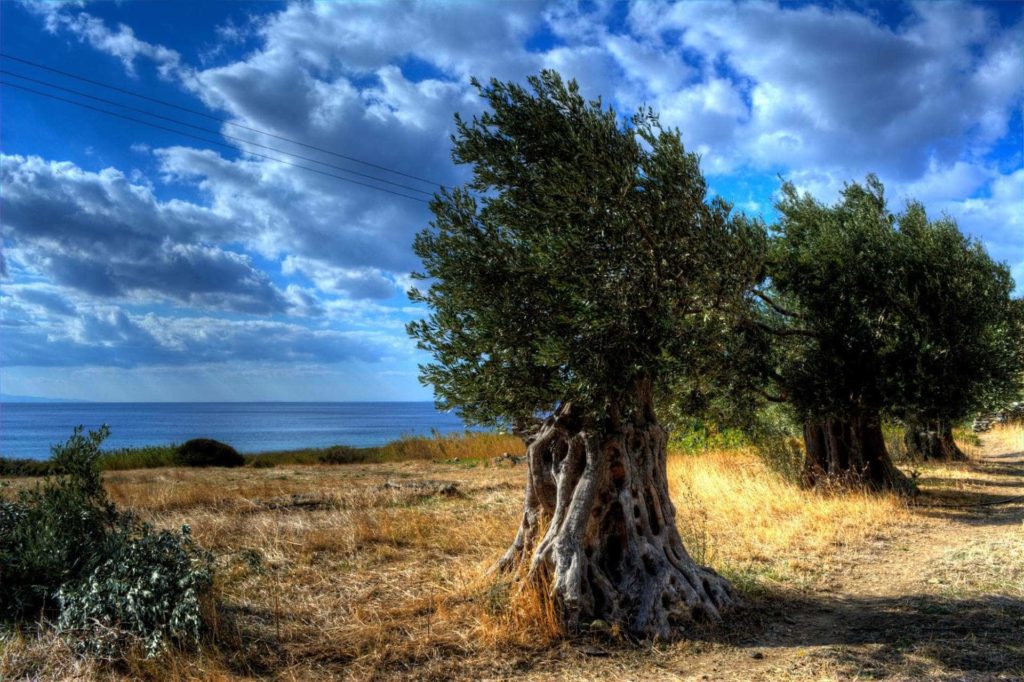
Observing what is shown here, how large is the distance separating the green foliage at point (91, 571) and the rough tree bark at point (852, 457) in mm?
14109

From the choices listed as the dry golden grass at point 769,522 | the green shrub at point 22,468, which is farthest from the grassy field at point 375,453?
the dry golden grass at point 769,522

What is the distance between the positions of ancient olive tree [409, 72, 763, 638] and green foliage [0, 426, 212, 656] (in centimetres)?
338

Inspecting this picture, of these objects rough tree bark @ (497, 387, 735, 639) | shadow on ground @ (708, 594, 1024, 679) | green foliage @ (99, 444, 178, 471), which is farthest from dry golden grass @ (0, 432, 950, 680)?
green foliage @ (99, 444, 178, 471)

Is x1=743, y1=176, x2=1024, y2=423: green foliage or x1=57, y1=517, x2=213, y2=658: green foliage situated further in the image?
x1=743, y1=176, x2=1024, y2=423: green foliage

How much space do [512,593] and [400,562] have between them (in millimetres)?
3041

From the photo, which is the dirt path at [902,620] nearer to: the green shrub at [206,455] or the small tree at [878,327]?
the small tree at [878,327]

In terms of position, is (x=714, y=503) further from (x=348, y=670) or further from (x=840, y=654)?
(x=348, y=670)

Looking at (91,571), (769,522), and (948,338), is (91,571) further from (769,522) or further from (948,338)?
(948,338)

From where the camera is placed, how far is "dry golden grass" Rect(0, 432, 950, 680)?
6477 millimetres

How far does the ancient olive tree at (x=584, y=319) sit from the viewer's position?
7.34 metres

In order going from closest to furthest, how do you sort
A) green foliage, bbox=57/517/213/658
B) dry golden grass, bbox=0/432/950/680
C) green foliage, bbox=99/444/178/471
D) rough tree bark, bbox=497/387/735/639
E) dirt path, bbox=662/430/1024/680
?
green foliage, bbox=57/517/213/658, dry golden grass, bbox=0/432/950/680, dirt path, bbox=662/430/1024/680, rough tree bark, bbox=497/387/735/639, green foliage, bbox=99/444/178/471

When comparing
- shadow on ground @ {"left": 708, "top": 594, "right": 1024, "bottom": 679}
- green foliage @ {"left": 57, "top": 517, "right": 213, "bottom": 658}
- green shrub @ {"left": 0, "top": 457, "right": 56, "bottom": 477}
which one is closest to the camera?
green foliage @ {"left": 57, "top": 517, "right": 213, "bottom": 658}

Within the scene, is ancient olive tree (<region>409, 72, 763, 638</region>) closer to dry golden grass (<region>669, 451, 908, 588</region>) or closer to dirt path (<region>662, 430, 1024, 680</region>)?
dirt path (<region>662, 430, 1024, 680</region>)

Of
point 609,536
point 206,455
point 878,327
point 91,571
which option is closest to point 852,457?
point 878,327
